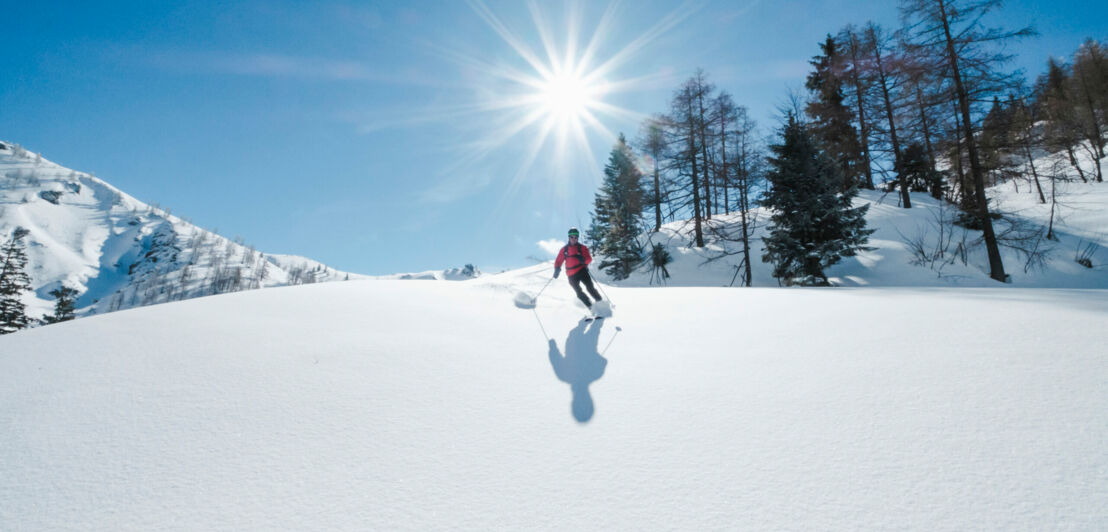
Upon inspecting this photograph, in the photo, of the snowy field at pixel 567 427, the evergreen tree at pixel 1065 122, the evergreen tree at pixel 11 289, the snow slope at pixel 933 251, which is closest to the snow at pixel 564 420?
the snowy field at pixel 567 427

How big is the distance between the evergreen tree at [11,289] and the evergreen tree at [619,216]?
99.9 feet

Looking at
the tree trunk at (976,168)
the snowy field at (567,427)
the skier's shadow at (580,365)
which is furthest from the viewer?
the tree trunk at (976,168)

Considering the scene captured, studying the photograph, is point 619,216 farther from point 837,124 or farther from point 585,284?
point 837,124

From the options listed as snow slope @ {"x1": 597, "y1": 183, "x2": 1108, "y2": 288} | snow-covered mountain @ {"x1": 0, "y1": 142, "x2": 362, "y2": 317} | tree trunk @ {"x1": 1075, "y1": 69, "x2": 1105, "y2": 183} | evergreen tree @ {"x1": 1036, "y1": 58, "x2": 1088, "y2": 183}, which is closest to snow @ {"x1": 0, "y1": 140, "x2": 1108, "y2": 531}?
snow slope @ {"x1": 597, "y1": 183, "x2": 1108, "y2": 288}

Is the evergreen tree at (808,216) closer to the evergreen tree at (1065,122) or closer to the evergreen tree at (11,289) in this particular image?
the evergreen tree at (1065,122)

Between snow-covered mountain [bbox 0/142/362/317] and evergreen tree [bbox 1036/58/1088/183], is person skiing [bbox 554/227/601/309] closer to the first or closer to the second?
evergreen tree [bbox 1036/58/1088/183]

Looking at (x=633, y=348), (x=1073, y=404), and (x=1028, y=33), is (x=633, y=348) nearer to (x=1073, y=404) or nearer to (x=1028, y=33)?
(x=1073, y=404)

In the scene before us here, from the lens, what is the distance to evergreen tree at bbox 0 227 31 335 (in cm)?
1947

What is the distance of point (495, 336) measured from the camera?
391 centimetres

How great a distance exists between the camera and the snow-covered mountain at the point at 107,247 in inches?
4370

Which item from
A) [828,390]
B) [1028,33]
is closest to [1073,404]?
[828,390]

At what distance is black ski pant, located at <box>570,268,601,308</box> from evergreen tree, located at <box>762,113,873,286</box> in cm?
819

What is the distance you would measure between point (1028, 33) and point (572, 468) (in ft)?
51.0

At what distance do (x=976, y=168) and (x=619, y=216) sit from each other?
11.0 metres
